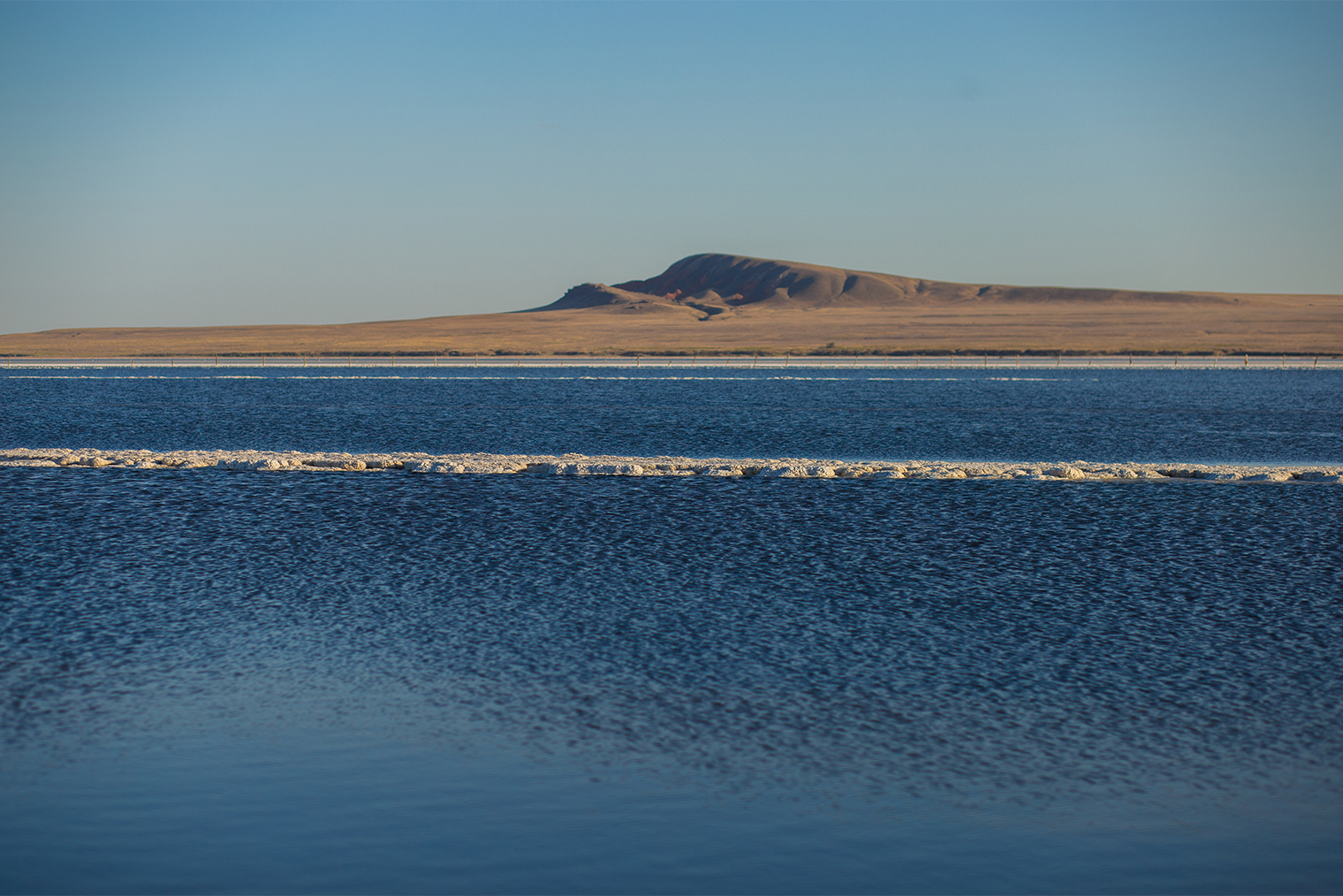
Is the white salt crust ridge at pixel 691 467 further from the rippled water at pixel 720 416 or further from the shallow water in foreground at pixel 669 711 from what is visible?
the shallow water in foreground at pixel 669 711

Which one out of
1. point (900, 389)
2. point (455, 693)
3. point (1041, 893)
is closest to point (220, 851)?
point (455, 693)

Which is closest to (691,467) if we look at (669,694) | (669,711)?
(669,694)

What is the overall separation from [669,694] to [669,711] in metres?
0.56

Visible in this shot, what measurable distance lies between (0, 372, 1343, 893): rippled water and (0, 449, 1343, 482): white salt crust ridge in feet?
14.6

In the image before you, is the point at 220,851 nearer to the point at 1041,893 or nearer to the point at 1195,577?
the point at 1041,893

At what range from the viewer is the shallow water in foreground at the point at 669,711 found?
7.76 m

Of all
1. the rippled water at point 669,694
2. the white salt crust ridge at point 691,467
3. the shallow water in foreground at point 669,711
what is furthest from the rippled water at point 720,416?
the shallow water in foreground at point 669,711

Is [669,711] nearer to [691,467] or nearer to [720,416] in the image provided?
[691,467]

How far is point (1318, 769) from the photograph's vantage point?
9414 millimetres

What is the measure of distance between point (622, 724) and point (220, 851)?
3631 mm

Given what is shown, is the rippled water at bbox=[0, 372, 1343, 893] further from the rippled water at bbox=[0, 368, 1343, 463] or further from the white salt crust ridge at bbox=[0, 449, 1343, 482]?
the rippled water at bbox=[0, 368, 1343, 463]

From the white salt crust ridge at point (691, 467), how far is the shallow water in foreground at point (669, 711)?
9000 millimetres

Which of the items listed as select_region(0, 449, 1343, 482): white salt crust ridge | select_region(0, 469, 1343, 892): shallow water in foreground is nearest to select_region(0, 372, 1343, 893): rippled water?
select_region(0, 469, 1343, 892): shallow water in foreground

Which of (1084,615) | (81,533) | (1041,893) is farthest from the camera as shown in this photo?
(81,533)
